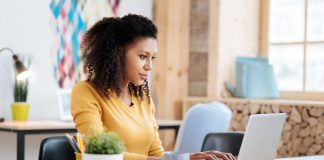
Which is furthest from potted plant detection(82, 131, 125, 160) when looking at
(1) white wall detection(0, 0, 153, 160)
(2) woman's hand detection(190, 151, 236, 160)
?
(1) white wall detection(0, 0, 153, 160)

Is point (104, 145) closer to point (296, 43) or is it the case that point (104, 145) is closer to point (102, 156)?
point (102, 156)

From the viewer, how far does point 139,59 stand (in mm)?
2453

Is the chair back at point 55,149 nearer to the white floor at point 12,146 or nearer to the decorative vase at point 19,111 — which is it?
the decorative vase at point 19,111

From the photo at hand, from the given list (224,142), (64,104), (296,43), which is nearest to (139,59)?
(224,142)

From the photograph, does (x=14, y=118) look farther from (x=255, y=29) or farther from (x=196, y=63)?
(x=255, y=29)

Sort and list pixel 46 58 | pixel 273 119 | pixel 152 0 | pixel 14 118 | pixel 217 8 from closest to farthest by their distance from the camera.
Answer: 1. pixel 273 119
2. pixel 14 118
3. pixel 46 58
4. pixel 217 8
5. pixel 152 0

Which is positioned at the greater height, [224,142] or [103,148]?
[103,148]

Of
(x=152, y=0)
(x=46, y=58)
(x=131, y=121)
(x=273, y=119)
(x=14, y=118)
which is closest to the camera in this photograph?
(x=273, y=119)

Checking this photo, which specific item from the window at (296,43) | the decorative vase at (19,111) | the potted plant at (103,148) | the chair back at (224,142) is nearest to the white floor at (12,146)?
the decorative vase at (19,111)

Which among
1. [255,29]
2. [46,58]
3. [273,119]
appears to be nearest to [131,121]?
[273,119]

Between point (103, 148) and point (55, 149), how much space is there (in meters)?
0.79

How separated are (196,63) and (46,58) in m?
1.24

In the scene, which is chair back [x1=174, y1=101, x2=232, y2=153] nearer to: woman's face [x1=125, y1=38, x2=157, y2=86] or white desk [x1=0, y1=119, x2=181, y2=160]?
white desk [x1=0, y1=119, x2=181, y2=160]

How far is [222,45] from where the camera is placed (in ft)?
16.3
